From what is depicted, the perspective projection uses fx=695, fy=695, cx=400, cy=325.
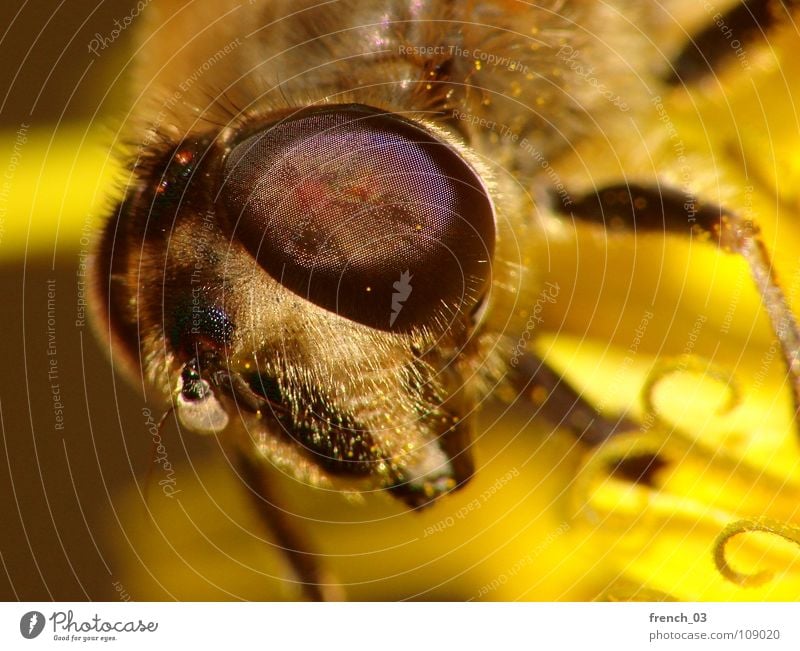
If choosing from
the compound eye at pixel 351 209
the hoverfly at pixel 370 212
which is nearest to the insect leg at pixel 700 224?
the hoverfly at pixel 370 212

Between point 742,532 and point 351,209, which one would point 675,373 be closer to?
point 742,532

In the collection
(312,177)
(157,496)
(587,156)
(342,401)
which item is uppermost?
(587,156)

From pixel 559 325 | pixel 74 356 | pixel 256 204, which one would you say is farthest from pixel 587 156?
pixel 74 356

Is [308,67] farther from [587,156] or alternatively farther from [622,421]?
[622,421]

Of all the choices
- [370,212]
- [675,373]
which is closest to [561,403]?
[675,373]

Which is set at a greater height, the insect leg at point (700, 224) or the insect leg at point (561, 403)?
the insect leg at point (700, 224)

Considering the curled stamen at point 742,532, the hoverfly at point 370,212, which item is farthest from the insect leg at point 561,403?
the curled stamen at point 742,532

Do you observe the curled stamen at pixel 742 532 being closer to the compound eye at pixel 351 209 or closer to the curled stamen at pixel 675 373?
the curled stamen at pixel 675 373

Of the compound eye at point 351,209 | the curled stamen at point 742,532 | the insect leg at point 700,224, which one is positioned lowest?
the curled stamen at point 742,532
